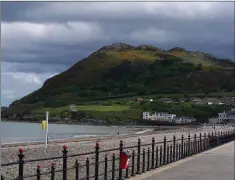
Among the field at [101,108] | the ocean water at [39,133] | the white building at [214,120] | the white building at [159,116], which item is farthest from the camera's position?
the field at [101,108]

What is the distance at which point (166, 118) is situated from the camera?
604 feet

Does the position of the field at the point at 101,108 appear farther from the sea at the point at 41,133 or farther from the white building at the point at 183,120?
the sea at the point at 41,133

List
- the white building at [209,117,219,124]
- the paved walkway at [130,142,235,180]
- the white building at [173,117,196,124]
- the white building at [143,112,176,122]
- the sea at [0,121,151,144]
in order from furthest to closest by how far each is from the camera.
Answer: the white building at [143,112,176,122] → the white building at [173,117,196,124] → the white building at [209,117,219,124] → the sea at [0,121,151,144] → the paved walkway at [130,142,235,180]

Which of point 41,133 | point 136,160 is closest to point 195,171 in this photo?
point 136,160

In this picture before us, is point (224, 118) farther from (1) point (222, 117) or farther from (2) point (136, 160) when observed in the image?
(2) point (136, 160)

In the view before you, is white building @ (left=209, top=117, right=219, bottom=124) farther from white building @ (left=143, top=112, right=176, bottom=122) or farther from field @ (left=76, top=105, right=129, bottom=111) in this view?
field @ (left=76, top=105, right=129, bottom=111)

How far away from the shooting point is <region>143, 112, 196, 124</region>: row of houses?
596 feet

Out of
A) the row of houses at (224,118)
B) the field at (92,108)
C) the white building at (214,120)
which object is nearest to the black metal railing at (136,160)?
the row of houses at (224,118)

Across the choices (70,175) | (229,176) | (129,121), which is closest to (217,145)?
(70,175)

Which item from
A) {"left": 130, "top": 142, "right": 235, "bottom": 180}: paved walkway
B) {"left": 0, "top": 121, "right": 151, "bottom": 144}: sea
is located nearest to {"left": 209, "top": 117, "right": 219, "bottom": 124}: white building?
{"left": 0, "top": 121, "right": 151, "bottom": 144}: sea

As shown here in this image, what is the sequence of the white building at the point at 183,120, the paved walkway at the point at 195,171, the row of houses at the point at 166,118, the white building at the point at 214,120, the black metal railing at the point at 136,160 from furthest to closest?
1. the row of houses at the point at 166,118
2. the white building at the point at 183,120
3. the white building at the point at 214,120
4. the paved walkway at the point at 195,171
5. the black metal railing at the point at 136,160

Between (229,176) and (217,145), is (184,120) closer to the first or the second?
(217,145)

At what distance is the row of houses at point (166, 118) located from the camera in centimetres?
18179

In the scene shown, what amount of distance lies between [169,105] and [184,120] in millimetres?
8728
